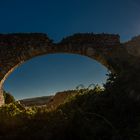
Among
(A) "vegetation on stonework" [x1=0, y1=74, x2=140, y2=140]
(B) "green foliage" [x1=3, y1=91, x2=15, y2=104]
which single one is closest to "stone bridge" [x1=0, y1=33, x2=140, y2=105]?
(B) "green foliage" [x1=3, y1=91, x2=15, y2=104]

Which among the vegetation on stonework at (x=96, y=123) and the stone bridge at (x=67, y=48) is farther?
the stone bridge at (x=67, y=48)

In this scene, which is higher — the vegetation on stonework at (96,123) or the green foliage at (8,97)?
the green foliage at (8,97)

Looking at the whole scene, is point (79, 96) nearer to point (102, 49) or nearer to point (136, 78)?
point (136, 78)

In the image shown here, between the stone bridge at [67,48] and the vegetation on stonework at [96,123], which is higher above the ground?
the stone bridge at [67,48]

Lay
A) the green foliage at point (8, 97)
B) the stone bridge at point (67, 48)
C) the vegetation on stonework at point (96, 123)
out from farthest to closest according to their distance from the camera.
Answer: the green foliage at point (8, 97) < the stone bridge at point (67, 48) < the vegetation on stonework at point (96, 123)

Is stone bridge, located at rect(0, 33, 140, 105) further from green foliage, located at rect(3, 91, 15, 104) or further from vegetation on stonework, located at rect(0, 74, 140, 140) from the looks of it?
vegetation on stonework, located at rect(0, 74, 140, 140)

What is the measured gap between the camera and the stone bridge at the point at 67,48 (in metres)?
11.0

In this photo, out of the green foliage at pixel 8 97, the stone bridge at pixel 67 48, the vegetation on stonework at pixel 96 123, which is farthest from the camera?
the green foliage at pixel 8 97

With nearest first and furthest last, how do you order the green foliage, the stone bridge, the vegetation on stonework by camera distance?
the vegetation on stonework, the stone bridge, the green foliage

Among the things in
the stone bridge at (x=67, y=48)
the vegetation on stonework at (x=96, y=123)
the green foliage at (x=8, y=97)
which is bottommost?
the vegetation on stonework at (x=96, y=123)

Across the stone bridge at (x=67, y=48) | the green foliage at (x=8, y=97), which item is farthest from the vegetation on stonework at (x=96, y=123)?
the green foliage at (x=8, y=97)

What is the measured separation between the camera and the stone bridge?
11016 mm

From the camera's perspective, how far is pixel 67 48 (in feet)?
37.4

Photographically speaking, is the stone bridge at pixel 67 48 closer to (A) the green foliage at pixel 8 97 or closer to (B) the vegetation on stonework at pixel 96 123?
(A) the green foliage at pixel 8 97
